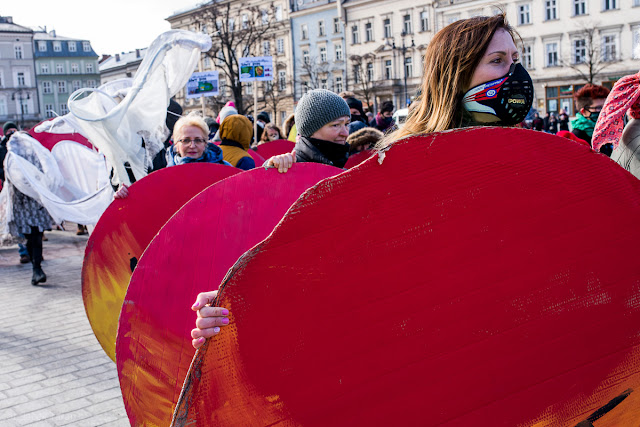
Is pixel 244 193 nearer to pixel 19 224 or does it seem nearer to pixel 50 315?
pixel 50 315

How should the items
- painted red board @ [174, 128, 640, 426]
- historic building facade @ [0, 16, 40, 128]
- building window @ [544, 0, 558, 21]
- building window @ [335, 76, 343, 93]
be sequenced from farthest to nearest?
historic building facade @ [0, 16, 40, 128], building window @ [335, 76, 343, 93], building window @ [544, 0, 558, 21], painted red board @ [174, 128, 640, 426]

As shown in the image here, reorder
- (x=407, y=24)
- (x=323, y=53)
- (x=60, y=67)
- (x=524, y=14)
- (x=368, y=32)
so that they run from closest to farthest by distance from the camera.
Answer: (x=524, y=14)
(x=407, y=24)
(x=368, y=32)
(x=323, y=53)
(x=60, y=67)

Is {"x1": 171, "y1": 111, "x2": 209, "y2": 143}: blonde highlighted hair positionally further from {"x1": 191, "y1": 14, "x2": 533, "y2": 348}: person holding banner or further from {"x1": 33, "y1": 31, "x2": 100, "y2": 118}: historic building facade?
{"x1": 33, "y1": 31, "x2": 100, "y2": 118}: historic building facade

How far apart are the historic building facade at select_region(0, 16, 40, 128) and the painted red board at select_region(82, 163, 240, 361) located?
98.0m

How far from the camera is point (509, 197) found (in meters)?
1.36

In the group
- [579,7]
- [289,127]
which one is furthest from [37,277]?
[579,7]

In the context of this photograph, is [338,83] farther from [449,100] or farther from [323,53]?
[449,100]

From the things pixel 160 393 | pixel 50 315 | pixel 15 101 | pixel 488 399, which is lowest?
pixel 50 315

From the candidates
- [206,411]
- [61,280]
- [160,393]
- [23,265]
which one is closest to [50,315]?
[61,280]

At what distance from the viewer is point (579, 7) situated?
1711 inches

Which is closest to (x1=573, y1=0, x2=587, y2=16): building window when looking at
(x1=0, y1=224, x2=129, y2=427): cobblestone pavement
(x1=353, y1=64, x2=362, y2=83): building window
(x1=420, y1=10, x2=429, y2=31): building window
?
(x1=420, y1=10, x2=429, y2=31): building window

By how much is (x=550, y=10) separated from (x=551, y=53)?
3193 mm

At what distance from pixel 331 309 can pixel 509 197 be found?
0.46 meters

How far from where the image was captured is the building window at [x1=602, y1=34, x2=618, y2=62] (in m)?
41.5
